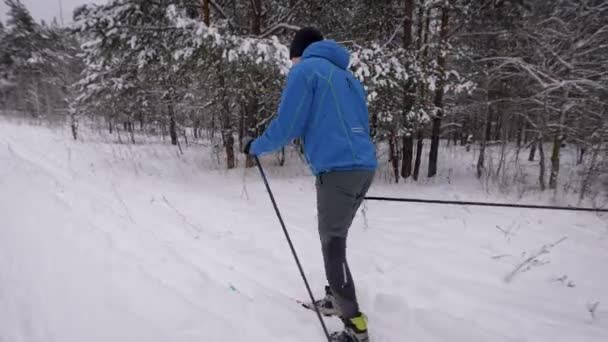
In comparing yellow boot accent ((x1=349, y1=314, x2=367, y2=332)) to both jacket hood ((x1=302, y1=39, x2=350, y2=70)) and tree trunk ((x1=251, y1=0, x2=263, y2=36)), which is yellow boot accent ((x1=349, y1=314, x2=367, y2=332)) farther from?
tree trunk ((x1=251, y1=0, x2=263, y2=36))

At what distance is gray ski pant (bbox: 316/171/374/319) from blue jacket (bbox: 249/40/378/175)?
8cm

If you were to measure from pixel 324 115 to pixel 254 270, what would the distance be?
195 centimetres

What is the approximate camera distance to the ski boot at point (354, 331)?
7.55 ft

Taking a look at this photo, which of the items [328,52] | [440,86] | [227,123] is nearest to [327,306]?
[328,52]

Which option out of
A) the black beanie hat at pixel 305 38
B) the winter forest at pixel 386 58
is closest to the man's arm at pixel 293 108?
the black beanie hat at pixel 305 38

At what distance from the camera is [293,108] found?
6.96 ft

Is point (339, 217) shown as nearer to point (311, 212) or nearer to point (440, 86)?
point (311, 212)

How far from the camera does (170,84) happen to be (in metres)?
10.3

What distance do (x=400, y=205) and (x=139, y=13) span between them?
794 cm

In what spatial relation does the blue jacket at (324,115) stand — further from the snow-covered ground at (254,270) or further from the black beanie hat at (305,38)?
the snow-covered ground at (254,270)

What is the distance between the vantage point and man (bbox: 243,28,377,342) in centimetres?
212

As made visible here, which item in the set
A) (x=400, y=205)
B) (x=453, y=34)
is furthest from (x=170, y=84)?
(x=453, y=34)

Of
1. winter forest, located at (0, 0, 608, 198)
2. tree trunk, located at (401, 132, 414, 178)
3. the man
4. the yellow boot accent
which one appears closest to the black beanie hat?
the man

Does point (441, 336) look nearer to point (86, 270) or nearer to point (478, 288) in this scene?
point (478, 288)
